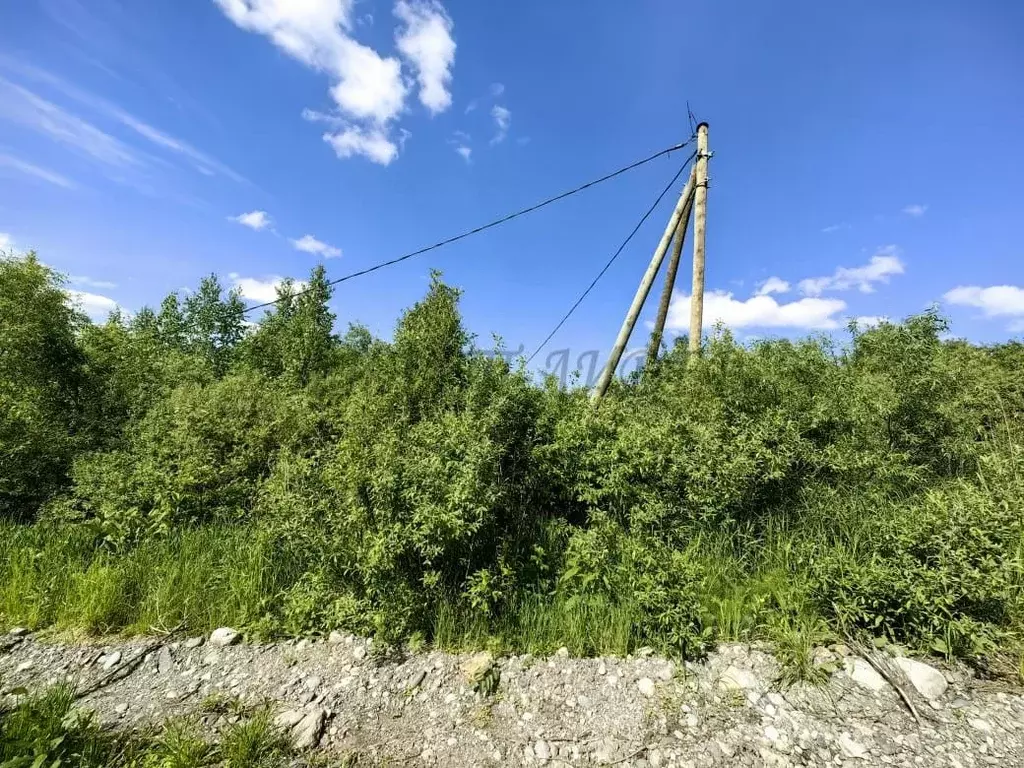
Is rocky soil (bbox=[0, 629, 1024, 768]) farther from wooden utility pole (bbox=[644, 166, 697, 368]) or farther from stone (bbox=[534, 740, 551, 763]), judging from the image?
wooden utility pole (bbox=[644, 166, 697, 368])

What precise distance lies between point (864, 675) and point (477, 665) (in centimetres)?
223

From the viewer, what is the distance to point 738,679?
2.64 metres

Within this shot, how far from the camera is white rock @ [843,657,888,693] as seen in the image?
2543 millimetres

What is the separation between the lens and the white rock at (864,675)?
8.34ft

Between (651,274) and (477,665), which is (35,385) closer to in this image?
(477,665)

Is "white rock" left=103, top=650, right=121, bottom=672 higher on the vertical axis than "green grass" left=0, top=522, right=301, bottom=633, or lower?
lower

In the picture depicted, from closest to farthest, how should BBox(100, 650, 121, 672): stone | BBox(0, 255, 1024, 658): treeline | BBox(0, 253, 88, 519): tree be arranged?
BBox(0, 255, 1024, 658): treeline < BBox(100, 650, 121, 672): stone < BBox(0, 253, 88, 519): tree

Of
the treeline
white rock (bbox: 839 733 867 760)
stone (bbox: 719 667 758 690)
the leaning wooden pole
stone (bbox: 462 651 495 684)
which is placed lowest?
stone (bbox: 462 651 495 684)

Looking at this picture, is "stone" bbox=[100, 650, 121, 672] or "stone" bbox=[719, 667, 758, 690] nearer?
"stone" bbox=[719, 667, 758, 690]

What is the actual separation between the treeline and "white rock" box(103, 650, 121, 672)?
1.25 feet

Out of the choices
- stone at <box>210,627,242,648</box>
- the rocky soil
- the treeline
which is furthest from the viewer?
stone at <box>210,627,242,648</box>

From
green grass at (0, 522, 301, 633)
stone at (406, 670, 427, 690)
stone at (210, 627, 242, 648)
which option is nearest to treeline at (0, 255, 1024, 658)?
green grass at (0, 522, 301, 633)

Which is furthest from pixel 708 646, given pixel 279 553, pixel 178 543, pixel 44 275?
pixel 44 275

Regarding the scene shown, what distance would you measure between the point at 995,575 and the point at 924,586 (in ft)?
1.07
